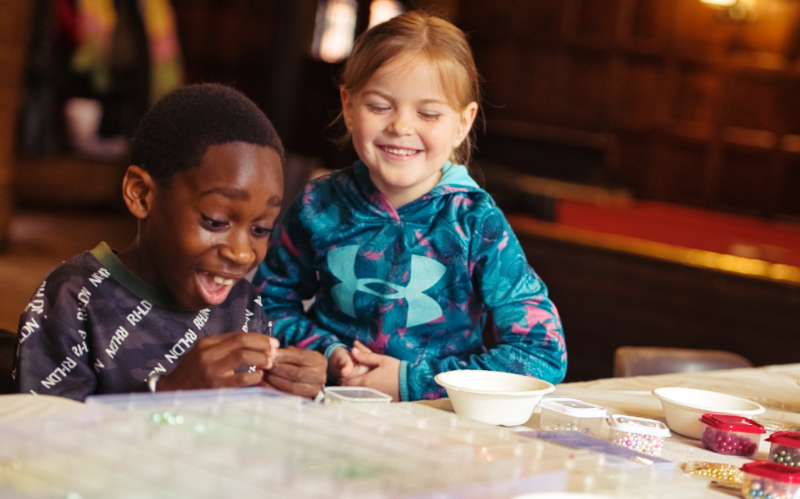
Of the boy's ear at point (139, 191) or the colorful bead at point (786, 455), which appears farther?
the boy's ear at point (139, 191)

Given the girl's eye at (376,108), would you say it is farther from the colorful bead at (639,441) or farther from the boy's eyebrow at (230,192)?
the colorful bead at (639,441)

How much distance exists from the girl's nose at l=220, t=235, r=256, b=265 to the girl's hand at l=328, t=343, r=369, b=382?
1.18 feet

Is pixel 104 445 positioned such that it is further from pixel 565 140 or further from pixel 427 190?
pixel 565 140

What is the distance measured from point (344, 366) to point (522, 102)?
7590 millimetres

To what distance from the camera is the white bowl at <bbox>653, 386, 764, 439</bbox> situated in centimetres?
120

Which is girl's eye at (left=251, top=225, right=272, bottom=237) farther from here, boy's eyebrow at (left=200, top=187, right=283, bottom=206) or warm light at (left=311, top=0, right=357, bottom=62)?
warm light at (left=311, top=0, right=357, bottom=62)

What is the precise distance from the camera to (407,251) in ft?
5.13

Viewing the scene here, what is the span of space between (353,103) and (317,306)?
39cm

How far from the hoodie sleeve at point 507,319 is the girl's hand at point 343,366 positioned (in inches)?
3.0

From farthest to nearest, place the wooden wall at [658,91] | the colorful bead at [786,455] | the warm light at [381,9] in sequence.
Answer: the warm light at [381,9] → the wooden wall at [658,91] → the colorful bead at [786,455]

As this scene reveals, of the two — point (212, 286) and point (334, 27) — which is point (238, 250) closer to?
point (212, 286)

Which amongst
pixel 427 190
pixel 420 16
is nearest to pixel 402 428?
pixel 427 190

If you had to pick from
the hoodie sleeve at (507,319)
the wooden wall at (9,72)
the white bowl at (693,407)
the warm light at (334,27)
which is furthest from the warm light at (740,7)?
the white bowl at (693,407)

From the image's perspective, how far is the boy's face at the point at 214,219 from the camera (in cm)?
112
